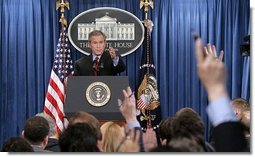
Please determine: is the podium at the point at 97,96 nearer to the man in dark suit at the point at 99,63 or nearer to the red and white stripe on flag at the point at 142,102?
the man in dark suit at the point at 99,63

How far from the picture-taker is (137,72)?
6.04m

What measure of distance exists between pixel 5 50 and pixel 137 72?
1.45 meters

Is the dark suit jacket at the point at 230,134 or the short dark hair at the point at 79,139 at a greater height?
the dark suit jacket at the point at 230,134

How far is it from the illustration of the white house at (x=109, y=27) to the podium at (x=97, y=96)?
1911mm

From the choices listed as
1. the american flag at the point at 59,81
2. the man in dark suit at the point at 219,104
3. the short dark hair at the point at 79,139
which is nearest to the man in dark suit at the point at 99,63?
the american flag at the point at 59,81

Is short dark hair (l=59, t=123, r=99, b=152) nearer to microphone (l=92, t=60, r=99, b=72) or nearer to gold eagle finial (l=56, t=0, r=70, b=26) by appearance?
microphone (l=92, t=60, r=99, b=72)

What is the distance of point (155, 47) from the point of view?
19.6 ft

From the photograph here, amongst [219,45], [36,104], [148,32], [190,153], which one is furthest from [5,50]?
[190,153]

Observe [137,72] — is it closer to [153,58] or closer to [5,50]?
[153,58]

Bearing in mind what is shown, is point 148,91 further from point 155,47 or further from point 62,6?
point 62,6

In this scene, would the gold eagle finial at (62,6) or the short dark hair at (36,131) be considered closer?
the short dark hair at (36,131)

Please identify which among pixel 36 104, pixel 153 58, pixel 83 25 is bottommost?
pixel 36 104

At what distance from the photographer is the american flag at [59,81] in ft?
17.0

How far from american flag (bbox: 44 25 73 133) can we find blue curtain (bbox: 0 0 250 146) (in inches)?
7.6
